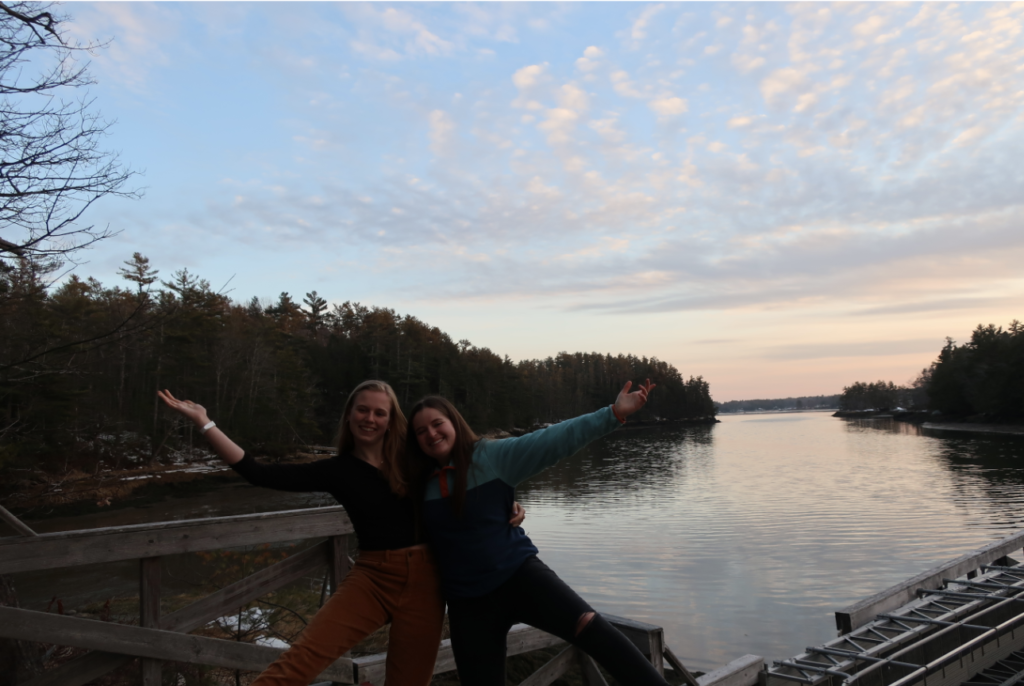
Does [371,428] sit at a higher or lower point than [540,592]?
higher

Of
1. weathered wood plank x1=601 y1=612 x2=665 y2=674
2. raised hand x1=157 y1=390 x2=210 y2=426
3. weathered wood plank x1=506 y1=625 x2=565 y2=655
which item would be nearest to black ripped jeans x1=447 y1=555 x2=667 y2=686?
weathered wood plank x1=506 y1=625 x2=565 y2=655

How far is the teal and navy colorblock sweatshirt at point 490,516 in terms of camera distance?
2430 millimetres

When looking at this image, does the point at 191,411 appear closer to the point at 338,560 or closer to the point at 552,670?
the point at 338,560

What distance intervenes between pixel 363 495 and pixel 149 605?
1091 mm

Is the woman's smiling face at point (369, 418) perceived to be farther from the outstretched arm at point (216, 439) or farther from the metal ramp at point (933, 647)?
the metal ramp at point (933, 647)

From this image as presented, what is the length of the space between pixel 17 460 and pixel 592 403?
102710mm

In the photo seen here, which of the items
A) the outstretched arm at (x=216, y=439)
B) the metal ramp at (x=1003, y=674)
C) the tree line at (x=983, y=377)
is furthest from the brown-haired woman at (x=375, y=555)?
the tree line at (x=983, y=377)

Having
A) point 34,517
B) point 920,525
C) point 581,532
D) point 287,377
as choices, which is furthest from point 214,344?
point 920,525

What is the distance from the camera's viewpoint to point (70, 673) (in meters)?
2.58

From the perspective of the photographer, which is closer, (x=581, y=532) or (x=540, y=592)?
(x=540, y=592)

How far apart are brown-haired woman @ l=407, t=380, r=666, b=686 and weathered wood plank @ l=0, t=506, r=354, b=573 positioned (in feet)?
2.24

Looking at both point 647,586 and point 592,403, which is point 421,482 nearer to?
point 647,586

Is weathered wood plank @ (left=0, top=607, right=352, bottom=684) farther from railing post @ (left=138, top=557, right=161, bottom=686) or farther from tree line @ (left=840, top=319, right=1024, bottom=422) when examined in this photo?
tree line @ (left=840, top=319, right=1024, bottom=422)

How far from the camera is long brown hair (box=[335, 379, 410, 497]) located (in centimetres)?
257
